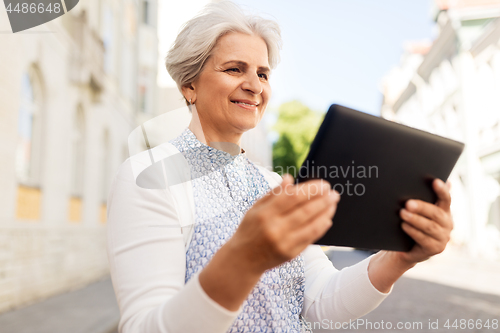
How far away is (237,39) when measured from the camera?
4.46ft

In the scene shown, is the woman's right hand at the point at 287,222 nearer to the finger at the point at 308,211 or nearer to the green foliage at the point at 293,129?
the finger at the point at 308,211

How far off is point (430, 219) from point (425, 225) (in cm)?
2

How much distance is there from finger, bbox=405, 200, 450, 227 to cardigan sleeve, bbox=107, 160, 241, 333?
507mm

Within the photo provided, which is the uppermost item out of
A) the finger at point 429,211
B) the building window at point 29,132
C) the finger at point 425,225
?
the finger at point 429,211

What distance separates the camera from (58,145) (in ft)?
27.6

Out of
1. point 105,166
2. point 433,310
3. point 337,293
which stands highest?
point 337,293

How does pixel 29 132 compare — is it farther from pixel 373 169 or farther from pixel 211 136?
pixel 373 169

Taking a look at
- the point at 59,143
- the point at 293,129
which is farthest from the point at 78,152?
the point at 293,129

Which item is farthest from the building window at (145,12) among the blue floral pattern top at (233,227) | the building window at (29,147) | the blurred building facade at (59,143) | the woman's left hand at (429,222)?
the woman's left hand at (429,222)

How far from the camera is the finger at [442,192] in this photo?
1.06 metres

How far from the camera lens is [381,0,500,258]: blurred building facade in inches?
576

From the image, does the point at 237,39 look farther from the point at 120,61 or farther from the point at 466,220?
the point at 466,220

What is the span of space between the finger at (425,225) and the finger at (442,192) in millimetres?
50

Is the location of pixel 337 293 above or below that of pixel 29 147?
above
